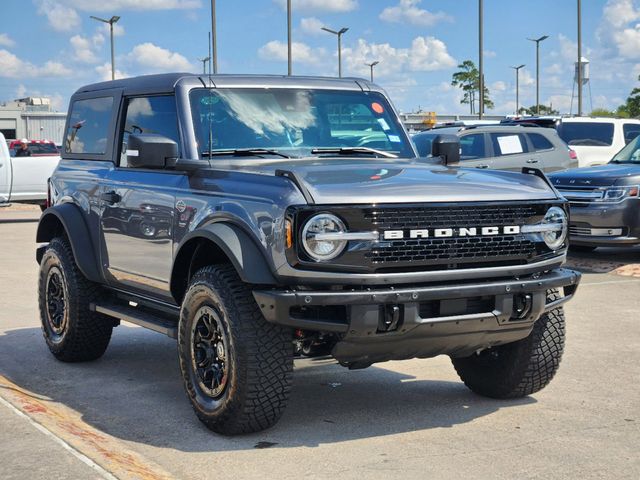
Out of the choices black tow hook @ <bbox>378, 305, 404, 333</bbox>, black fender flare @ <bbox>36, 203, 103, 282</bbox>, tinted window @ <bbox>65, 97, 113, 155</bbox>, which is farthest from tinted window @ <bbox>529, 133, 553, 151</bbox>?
black tow hook @ <bbox>378, 305, 404, 333</bbox>

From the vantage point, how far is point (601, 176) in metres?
13.1

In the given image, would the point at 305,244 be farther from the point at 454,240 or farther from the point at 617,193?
the point at 617,193

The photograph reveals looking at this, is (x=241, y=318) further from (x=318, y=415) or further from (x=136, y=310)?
(x=136, y=310)

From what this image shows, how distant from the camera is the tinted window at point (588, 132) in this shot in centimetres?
2238

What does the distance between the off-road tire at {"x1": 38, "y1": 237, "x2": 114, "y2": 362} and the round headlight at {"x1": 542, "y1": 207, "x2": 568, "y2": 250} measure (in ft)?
10.7

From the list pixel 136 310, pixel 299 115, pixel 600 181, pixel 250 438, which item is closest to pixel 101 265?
pixel 136 310

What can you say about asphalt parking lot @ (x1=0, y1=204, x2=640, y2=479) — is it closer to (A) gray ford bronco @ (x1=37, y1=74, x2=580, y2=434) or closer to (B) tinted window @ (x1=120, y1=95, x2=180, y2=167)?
(A) gray ford bronco @ (x1=37, y1=74, x2=580, y2=434)

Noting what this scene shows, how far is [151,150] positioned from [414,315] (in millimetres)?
1873

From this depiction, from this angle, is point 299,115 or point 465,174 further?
point 299,115

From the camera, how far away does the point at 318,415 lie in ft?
19.3

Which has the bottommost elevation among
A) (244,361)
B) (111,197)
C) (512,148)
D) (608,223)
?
(244,361)

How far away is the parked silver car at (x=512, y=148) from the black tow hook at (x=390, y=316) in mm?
12297

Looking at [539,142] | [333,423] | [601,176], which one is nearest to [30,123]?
[539,142]

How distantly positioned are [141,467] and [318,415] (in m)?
1.37
